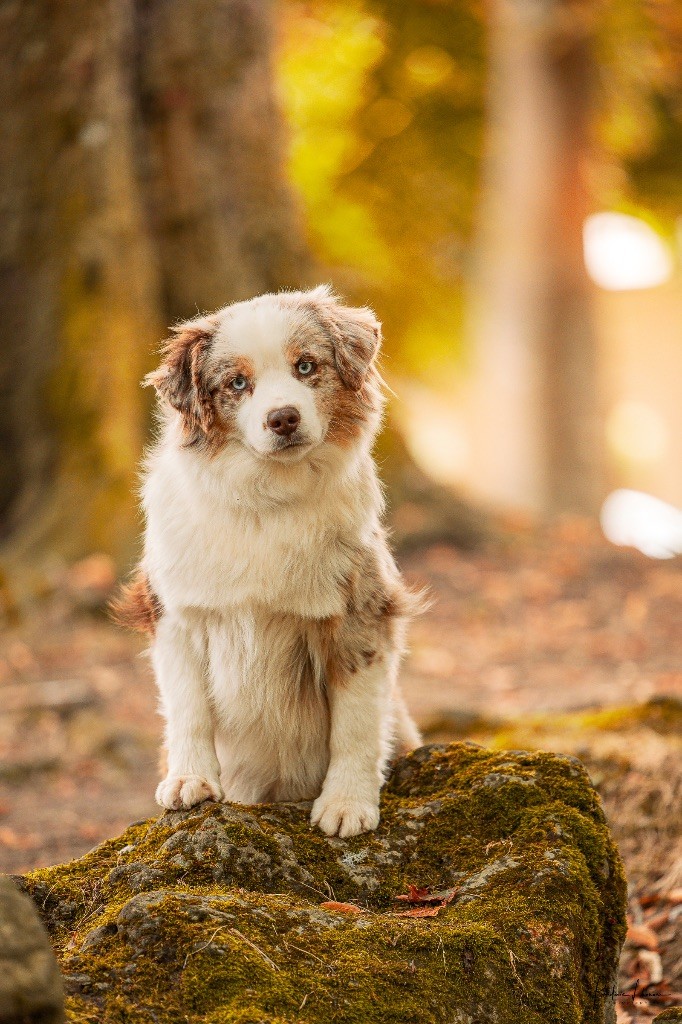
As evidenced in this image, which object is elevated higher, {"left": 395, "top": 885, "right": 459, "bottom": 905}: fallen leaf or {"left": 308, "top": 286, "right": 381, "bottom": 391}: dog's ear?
{"left": 308, "top": 286, "right": 381, "bottom": 391}: dog's ear

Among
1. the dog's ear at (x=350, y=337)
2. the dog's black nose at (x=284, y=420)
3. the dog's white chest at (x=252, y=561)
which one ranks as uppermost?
the dog's ear at (x=350, y=337)

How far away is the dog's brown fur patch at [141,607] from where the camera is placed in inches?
166

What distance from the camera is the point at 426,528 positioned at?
1110 cm

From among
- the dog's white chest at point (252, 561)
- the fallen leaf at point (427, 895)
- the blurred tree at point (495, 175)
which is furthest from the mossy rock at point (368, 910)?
the blurred tree at point (495, 175)

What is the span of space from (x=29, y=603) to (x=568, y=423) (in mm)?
9591

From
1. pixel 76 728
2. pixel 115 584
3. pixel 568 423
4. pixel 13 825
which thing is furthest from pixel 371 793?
pixel 568 423

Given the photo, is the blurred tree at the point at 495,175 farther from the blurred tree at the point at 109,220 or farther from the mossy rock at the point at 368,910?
the mossy rock at the point at 368,910

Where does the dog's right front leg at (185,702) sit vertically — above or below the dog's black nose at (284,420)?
below

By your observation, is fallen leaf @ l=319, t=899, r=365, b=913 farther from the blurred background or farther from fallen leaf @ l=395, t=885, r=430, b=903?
the blurred background

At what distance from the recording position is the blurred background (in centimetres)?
760

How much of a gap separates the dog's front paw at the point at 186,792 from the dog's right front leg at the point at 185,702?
0.06 m

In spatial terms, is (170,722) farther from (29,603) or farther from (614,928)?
(29,603)

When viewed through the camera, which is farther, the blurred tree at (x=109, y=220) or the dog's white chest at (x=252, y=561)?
the blurred tree at (x=109, y=220)

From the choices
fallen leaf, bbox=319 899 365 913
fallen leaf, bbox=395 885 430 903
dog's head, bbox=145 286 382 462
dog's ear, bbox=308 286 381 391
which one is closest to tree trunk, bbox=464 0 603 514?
dog's ear, bbox=308 286 381 391
